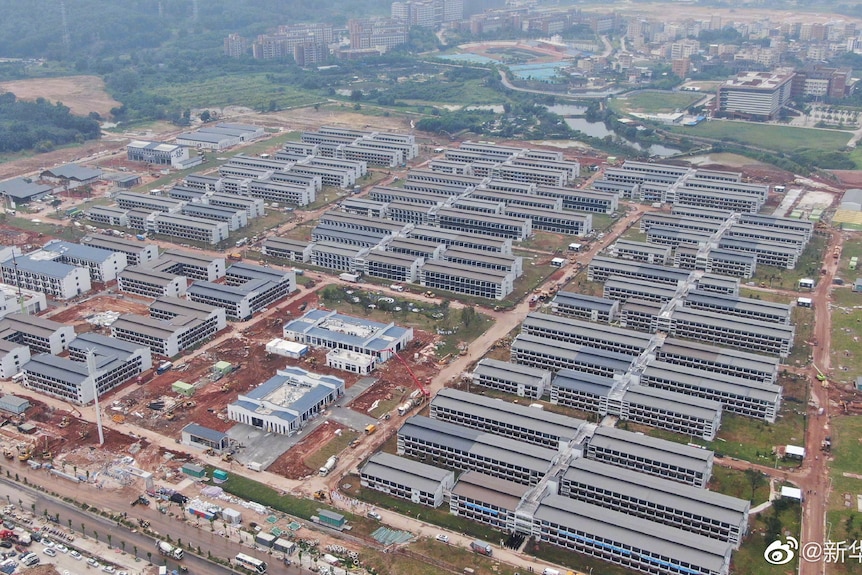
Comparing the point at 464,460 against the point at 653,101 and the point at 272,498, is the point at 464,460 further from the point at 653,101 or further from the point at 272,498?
the point at 653,101

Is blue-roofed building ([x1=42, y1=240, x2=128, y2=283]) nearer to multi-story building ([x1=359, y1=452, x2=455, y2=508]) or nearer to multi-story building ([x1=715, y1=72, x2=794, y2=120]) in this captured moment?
multi-story building ([x1=359, y1=452, x2=455, y2=508])

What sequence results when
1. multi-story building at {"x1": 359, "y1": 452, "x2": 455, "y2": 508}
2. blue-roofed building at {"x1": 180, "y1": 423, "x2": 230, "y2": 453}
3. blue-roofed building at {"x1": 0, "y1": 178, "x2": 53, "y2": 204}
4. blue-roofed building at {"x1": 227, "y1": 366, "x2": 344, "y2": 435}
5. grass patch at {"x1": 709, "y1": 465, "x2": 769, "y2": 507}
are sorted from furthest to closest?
blue-roofed building at {"x1": 0, "y1": 178, "x2": 53, "y2": 204} → blue-roofed building at {"x1": 227, "y1": 366, "x2": 344, "y2": 435} → blue-roofed building at {"x1": 180, "y1": 423, "x2": 230, "y2": 453} → grass patch at {"x1": 709, "y1": 465, "x2": 769, "y2": 507} → multi-story building at {"x1": 359, "y1": 452, "x2": 455, "y2": 508}

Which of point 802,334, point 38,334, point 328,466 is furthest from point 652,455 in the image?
point 38,334

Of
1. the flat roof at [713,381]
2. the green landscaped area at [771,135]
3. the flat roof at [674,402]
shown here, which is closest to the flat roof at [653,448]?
the flat roof at [674,402]

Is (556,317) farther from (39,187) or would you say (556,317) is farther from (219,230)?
(39,187)

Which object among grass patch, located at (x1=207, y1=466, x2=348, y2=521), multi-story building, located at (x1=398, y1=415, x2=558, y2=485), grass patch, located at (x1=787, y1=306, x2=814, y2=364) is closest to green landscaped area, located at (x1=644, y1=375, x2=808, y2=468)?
grass patch, located at (x1=787, y1=306, x2=814, y2=364)

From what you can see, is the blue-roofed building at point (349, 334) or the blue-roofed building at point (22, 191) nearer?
the blue-roofed building at point (349, 334)

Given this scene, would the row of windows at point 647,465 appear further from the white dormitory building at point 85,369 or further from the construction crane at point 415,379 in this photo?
the white dormitory building at point 85,369
